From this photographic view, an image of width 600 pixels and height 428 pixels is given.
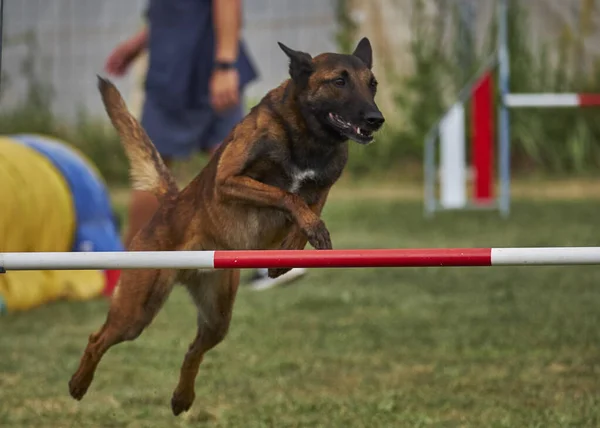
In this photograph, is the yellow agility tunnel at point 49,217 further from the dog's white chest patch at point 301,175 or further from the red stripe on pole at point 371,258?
the red stripe on pole at point 371,258

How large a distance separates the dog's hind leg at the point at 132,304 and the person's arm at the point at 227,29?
127 centimetres

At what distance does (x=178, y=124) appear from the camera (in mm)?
5234

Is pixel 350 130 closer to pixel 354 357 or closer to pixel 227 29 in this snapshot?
pixel 227 29

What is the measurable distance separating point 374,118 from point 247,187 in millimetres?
389

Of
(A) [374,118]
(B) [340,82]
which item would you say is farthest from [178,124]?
(A) [374,118]

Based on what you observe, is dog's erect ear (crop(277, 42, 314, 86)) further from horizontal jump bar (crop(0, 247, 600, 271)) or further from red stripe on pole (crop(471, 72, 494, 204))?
red stripe on pole (crop(471, 72, 494, 204))

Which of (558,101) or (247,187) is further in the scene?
(558,101)

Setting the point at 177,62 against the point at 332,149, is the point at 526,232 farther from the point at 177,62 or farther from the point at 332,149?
the point at 332,149

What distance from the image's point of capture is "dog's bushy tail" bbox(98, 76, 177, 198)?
3449mm

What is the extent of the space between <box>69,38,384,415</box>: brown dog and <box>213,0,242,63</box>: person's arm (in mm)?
989

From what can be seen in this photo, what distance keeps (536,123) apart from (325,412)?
9413 millimetres

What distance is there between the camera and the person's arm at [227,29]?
4530mm

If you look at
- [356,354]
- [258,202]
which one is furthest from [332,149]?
[356,354]

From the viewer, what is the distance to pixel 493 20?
37.0 feet
